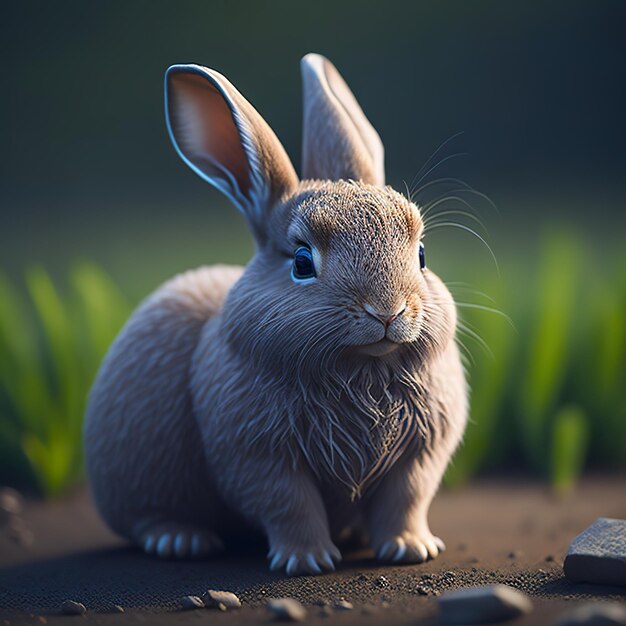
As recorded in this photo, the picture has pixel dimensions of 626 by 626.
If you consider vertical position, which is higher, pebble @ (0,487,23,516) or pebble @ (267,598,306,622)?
pebble @ (267,598,306,622)

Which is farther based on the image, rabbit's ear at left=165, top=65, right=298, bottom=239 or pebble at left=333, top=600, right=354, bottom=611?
rabbit's ear at left=165, top=65, right=298, bottom=239

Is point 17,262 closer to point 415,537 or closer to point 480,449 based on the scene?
point 480,449

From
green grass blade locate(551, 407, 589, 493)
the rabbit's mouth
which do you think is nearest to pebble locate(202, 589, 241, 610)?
the rabbit's mouth

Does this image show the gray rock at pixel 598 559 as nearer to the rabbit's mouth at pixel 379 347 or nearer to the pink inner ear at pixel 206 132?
the rabbit's mouth at pixel 379 347

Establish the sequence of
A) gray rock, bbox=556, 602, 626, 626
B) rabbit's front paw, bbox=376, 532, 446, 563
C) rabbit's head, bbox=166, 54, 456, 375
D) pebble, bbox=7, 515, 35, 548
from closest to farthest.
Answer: gray rock, bbox=556, 602, 626, 626
rabbit's head, bbox=166, 54, 456, 375
rabbit's front paw, bbox=376, 532, 446, 563
pebble, bbox=7, 515, 35, 548

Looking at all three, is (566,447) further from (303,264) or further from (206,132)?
(206,132)

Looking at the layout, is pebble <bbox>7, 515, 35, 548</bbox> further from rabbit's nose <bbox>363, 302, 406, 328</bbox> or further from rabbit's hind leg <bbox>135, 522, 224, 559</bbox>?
rabbit's nose <bbox>363, 302, 406, 328</bbox>
